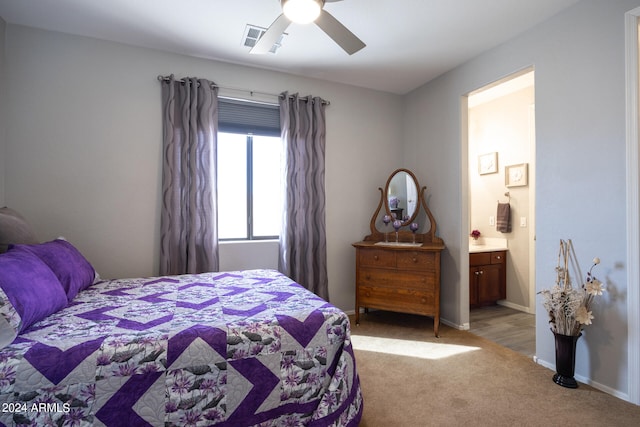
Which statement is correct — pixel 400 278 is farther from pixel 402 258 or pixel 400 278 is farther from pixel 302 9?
pixel 302 9

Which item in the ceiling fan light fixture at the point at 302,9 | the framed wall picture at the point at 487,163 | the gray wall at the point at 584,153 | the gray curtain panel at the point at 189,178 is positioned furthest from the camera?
the framed wall picture at the point at 487,163

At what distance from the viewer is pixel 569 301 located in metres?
2.12

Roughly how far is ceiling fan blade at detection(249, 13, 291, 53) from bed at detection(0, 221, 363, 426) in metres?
1.68

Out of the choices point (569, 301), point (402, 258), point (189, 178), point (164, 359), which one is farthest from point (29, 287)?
point (569, 301)

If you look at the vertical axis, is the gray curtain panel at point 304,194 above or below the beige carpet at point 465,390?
above

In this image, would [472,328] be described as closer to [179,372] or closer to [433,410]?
[433,410]

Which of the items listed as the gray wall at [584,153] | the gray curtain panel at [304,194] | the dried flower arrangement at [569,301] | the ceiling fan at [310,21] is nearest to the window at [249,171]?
the gray curtain panel at [304,194]

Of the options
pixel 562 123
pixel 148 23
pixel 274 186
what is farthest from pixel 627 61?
pixel 148 23

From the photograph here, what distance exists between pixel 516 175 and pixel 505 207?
422mm

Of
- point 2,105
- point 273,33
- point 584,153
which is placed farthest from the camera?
point 2,105

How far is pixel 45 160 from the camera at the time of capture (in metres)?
2.54

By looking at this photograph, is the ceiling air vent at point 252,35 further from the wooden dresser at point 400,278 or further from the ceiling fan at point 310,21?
the wooden dresser at point 400,278

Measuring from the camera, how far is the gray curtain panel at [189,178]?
9.25ft

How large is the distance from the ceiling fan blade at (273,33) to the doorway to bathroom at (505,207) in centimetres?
253
